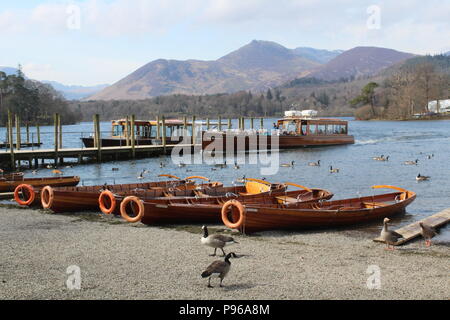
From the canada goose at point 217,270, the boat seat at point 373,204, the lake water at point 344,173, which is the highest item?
the canada goose at point 217,270

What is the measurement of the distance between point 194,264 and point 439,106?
165 metres

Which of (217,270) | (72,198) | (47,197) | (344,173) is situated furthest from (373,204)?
(344,173)

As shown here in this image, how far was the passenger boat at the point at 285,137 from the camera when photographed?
5634cm

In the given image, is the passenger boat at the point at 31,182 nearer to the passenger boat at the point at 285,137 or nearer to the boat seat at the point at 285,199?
the boat seat at the point at 285,199

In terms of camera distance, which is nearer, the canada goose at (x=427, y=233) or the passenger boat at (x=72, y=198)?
the canada goose at (x=427, y=233)

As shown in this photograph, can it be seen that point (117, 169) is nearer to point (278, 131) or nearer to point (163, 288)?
point (278, 131)

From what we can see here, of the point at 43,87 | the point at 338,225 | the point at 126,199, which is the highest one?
the point at 43,87

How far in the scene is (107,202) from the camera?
67.4ft

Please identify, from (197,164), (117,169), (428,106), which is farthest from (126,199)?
(428,106)

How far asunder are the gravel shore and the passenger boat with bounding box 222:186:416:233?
496mm

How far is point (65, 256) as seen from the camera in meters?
13.4

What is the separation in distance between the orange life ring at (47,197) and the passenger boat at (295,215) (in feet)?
26.9

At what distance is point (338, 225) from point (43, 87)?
180m

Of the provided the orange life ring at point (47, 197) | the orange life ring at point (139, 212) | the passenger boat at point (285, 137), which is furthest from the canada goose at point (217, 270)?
the passenger boat at point (285, 137)
